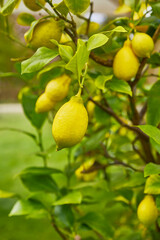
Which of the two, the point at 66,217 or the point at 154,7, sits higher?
the point at 154,7

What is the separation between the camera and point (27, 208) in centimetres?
61

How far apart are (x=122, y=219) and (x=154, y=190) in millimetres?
750

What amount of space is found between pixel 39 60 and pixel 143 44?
154 mm

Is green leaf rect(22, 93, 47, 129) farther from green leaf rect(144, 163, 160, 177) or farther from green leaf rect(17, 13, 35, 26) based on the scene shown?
green leaf rect(144, 163, 160, 177)

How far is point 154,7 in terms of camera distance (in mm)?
456

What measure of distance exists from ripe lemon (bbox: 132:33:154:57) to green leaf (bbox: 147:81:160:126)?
11 cm

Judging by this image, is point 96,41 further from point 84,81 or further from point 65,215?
point 65,215

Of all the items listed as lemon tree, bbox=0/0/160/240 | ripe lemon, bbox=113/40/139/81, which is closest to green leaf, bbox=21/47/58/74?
lemon tree, bbox=0/0/160/240

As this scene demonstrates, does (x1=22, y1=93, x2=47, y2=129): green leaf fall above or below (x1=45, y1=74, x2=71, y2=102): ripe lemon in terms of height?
below

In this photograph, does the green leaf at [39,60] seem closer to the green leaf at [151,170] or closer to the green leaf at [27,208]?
the green leaf at [151,170]

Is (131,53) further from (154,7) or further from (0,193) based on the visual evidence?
(0,193)

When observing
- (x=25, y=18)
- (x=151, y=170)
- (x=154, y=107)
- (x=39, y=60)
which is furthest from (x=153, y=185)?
(x=25, y=18)

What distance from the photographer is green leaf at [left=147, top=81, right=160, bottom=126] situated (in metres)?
0.51

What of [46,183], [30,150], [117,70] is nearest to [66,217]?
[46,183]
